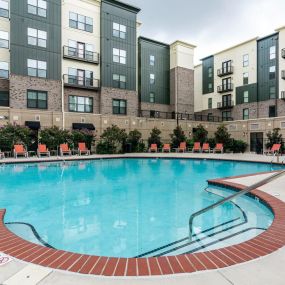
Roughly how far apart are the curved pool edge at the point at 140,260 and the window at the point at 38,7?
78.4 ft

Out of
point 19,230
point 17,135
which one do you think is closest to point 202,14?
point 17,135

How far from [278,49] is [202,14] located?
13.8 m

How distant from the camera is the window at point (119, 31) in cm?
2558

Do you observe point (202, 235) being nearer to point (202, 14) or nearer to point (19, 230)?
point (19, 230)

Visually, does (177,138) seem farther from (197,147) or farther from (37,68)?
(37,68)

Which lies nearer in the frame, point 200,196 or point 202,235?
point 202,235

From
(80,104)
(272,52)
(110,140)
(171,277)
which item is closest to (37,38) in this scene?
(80,104)

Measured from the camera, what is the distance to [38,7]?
21.5 metres

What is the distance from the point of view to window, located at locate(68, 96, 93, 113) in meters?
23.3

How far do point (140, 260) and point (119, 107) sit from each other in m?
23.8

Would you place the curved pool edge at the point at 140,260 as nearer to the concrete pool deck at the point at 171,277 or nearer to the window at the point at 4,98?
the concrete pool deck at the point at 171,277

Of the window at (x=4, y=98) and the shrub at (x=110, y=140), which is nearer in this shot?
the window at (x=4, y=98)

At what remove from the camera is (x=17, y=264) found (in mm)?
2654

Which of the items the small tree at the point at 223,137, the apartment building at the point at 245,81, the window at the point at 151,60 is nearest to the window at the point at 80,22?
the window at the point at 151,60
